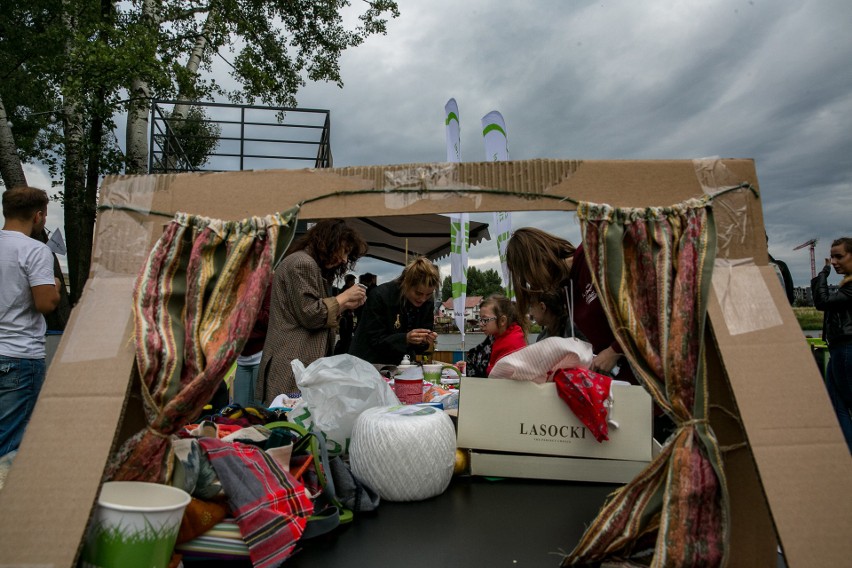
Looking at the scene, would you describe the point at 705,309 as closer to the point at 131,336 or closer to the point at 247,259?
the point at 247,259

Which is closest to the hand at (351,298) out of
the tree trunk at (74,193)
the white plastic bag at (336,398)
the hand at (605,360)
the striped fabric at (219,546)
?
the white plastic bag at (336,398)

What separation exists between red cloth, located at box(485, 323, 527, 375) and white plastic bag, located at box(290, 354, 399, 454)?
140cm

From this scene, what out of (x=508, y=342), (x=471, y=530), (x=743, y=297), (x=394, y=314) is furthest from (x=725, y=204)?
(x=394, y=314)

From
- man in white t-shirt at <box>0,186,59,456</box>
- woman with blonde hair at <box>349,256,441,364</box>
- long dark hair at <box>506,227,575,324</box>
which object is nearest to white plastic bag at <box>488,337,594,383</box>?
long dark hair at <box>506,227,575,324</box>

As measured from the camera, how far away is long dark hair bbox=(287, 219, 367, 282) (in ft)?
7.89

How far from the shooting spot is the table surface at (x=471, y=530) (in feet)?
3.23

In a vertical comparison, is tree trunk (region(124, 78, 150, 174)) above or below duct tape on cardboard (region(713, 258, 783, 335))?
above

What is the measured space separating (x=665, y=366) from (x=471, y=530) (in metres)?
0.56

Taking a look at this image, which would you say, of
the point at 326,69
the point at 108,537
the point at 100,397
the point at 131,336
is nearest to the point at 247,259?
the point at 131,336

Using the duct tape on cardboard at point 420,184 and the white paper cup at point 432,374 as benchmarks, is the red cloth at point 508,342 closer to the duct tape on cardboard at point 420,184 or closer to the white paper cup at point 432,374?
the white paper cup at point 432,374

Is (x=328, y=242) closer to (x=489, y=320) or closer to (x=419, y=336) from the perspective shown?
(x=419, y=336)

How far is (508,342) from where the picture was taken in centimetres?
296

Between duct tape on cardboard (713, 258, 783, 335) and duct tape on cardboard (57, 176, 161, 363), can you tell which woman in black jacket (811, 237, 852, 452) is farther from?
duct tape on cardboard (57, 176, 161, 363)

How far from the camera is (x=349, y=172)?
1147mm
